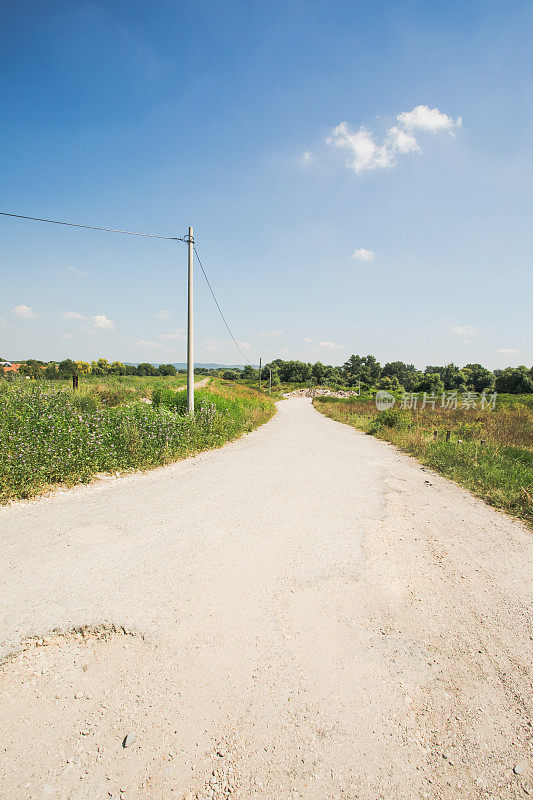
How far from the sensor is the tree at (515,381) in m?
52.3

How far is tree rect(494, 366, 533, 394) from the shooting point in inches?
2057

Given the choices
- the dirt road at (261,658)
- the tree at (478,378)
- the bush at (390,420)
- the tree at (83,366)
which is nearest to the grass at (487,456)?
the bush at (390,420)

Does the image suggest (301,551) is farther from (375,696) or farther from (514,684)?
(514,684)

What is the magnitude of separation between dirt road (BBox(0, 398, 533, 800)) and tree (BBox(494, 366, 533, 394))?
60.7 m

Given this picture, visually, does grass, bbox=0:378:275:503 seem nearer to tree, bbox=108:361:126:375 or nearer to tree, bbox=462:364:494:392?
tree, bbox=462:364:494:392

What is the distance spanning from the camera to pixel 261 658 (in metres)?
2.40

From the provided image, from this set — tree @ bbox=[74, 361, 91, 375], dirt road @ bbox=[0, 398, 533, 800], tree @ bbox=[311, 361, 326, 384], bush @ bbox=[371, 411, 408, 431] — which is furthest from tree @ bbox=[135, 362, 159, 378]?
dirt road @ bbox=[0, 398, 533, 800]

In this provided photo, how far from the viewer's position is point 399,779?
5.69ft

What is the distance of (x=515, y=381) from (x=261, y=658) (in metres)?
67.0

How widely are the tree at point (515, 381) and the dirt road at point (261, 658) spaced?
6065 cm

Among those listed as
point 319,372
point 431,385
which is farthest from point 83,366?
point 431,385

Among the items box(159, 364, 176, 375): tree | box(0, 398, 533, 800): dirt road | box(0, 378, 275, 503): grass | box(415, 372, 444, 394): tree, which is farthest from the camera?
box(159, 364, 176, 375): tree

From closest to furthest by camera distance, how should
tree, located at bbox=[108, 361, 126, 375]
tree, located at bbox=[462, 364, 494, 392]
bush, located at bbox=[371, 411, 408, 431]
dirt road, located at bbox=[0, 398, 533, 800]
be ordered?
dirt road, located at bbox=[0, 398, 533, 800] → bush, located at bbox=[371, 411, 408, 431] → tree, located at bbox=[462, 364, 494, 392] → tree, located at bbox=[108, 361, 126, 375]

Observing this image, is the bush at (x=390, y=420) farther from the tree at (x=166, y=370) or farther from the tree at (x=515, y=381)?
the tree at (x=166, y=370)
